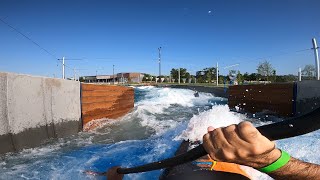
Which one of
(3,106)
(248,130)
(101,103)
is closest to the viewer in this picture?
(248,130)

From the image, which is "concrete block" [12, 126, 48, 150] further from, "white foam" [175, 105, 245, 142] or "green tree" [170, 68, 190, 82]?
"green tree" [170, 68, 190, 82]

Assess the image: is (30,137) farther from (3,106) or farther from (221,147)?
(221,147)

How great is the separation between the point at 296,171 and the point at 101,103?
31.3ft

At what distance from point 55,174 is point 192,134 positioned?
2502 mm

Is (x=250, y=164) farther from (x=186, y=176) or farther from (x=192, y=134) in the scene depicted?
(x=192, y=134)

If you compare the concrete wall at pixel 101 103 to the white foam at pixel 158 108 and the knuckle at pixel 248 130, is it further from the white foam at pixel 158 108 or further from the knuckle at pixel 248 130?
the knuckle at pixel 248 130

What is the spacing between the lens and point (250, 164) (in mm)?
1227

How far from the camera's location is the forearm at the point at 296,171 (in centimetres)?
133

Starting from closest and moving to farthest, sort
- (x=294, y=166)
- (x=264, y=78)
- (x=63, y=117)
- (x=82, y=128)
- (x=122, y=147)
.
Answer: (x=294, y=166)
(x=122, y=147)
(x=63, y=117)
(x=82, y=128)
(x=264, y=78)

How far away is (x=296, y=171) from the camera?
4.57ft

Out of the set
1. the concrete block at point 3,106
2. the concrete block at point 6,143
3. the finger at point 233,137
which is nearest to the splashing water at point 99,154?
the concrete block at point 6,143

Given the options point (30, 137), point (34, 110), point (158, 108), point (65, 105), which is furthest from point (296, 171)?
Result: point (158, 108)

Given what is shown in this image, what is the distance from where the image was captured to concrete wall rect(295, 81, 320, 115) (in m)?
10.6

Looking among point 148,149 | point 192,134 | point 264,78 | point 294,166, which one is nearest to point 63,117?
point 148,149
